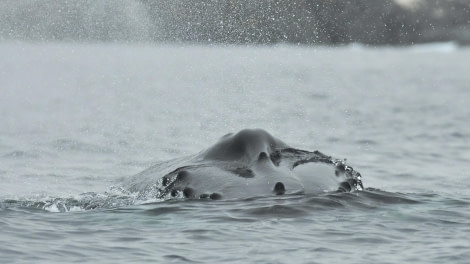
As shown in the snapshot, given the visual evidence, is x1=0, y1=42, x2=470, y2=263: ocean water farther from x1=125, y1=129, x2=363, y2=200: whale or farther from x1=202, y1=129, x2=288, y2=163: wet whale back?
x1=202, y1=129, x2=288, y2=163: wet whale back

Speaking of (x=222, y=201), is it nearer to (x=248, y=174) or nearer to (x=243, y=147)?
(x=248, y=174)

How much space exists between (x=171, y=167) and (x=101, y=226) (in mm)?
2779

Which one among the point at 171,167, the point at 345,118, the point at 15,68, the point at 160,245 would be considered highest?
the point at 15,68

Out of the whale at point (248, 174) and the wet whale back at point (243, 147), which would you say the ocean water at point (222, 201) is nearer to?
the whale at point (248, 174)

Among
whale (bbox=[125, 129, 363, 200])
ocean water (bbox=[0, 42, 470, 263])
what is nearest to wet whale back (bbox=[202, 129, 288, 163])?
whale (bbox=[125, 129, 363, 200])

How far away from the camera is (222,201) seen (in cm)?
1337

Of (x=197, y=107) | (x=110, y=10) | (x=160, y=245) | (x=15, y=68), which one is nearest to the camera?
(x=160, y=245)

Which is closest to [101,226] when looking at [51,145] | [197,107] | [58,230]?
[58,230]

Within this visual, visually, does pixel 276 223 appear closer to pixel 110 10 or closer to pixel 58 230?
pixel 58 230

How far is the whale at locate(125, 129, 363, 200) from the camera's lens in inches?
536

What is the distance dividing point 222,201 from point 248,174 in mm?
679

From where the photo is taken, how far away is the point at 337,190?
552 inches

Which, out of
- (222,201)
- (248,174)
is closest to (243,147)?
(248,174)

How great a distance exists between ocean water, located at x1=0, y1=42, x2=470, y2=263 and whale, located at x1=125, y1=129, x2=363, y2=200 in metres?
0.25
